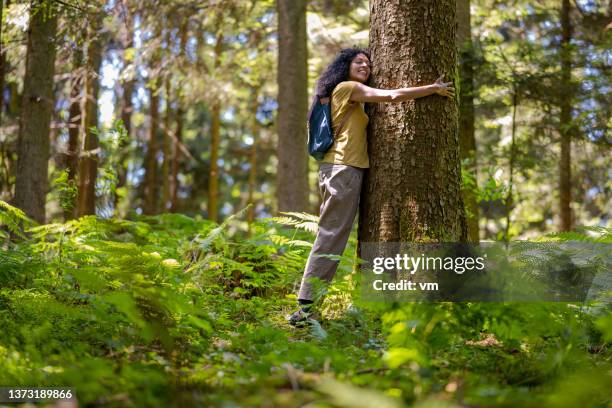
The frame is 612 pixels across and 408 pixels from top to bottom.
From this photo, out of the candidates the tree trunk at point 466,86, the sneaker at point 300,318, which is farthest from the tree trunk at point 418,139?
the tree trunk at point 466,86

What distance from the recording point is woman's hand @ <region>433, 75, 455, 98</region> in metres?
4.68

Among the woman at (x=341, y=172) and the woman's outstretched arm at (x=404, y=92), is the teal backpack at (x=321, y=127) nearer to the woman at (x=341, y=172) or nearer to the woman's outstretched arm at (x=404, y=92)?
the woman at (x=341, y=172)

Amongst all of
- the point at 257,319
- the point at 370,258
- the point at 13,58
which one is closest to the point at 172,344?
the point at 257,319

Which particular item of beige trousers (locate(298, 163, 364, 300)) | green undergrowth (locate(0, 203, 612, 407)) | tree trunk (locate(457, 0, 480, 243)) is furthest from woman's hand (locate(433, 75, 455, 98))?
tree trunk (locate(457, 0, 480, 243))

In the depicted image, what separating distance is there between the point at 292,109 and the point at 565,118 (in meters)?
5.00

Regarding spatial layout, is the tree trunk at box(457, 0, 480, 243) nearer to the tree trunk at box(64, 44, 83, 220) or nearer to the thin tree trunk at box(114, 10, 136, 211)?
the thin tree trunk at box(114, 10, 136, 211)

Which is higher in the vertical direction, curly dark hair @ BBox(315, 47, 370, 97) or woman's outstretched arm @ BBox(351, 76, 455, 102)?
curly dark hair @ BBox(315, 47, 370, 97)

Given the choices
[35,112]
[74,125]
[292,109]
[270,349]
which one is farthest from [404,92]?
[74,125]

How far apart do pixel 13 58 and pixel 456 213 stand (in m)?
9.41

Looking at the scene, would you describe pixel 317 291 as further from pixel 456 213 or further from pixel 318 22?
pixel 318 22

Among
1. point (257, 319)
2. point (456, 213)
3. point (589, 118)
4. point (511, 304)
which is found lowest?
point (257, 319)

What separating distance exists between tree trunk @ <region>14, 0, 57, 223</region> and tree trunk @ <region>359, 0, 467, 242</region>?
6.22 m

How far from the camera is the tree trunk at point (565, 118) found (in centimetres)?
973

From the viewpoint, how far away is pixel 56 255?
5.89 metres
